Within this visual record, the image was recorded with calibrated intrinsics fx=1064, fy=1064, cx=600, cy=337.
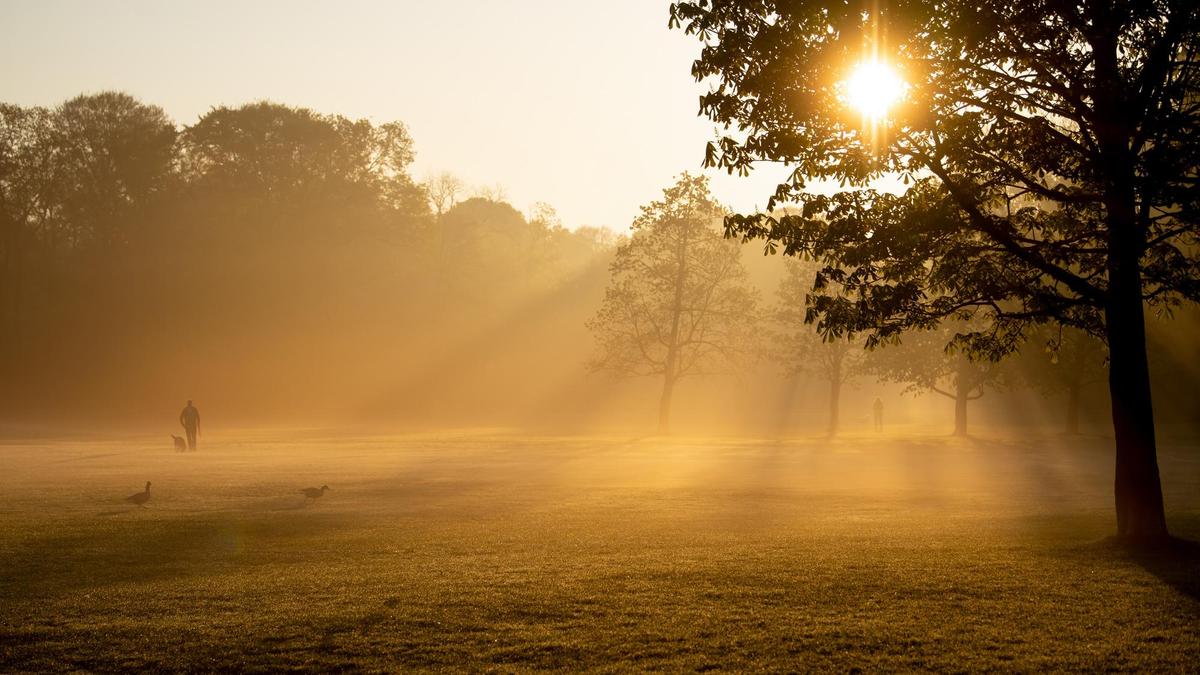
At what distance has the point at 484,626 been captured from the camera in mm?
11141

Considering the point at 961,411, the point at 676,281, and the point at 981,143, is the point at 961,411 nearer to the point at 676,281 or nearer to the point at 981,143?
the point at 676,281

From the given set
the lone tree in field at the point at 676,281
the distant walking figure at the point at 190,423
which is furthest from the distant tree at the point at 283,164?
the distant walking figure at the point at 190,423

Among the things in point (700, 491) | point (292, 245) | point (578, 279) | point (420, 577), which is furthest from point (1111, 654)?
point (578, 279)

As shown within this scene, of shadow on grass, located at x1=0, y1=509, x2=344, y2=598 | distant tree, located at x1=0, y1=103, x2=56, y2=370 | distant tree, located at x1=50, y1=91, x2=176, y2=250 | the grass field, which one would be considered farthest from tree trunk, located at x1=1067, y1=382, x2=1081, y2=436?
distant tree, located at x1=0, y1=103, x2=56, y2=370

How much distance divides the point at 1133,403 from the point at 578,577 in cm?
875

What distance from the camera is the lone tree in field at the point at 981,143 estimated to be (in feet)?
48.2

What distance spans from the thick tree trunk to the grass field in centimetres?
67

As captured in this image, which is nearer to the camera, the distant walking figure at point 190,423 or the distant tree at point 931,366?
the distant walking figure at point 190,423

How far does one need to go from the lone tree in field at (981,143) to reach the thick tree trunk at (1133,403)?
2cm

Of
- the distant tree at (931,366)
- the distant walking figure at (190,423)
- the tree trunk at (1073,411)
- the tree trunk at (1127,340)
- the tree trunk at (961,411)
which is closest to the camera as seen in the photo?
the tree trunk at (1127,340)

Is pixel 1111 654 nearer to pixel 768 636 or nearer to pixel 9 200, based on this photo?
pixel 768 636

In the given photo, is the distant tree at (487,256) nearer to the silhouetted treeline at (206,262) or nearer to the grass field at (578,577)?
the silhouetted treeline at (206,262)

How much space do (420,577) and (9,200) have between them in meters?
76.9

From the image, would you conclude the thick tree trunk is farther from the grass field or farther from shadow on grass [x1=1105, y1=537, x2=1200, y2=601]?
the grass field
